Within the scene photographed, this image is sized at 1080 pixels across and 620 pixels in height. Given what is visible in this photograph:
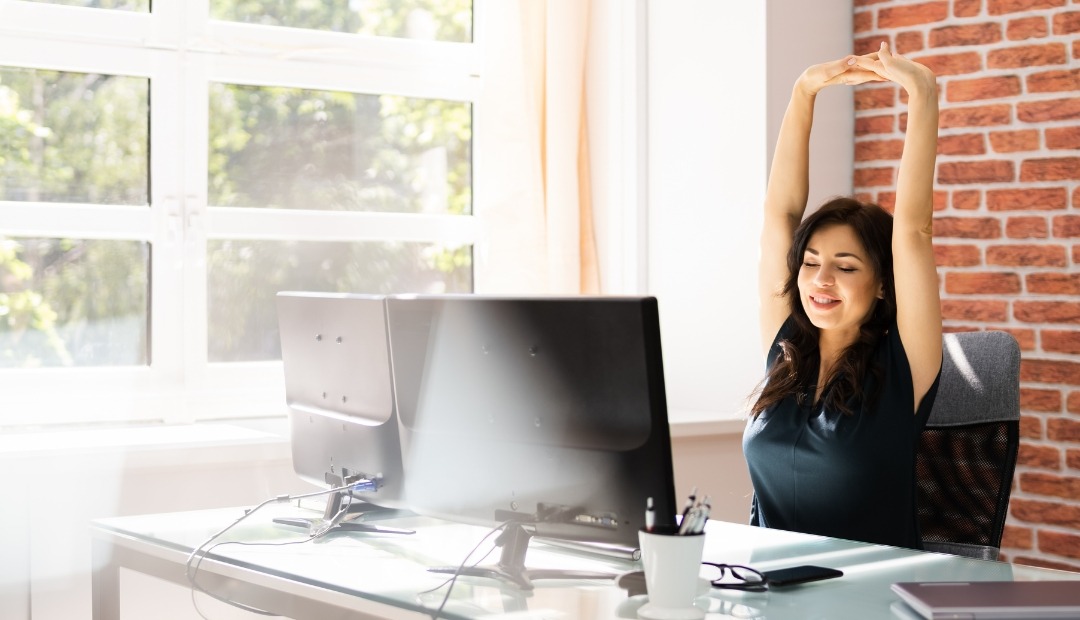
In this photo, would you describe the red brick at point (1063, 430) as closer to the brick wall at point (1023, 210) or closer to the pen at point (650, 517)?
the brick wall at point (1023, 210)

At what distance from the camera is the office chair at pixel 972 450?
215 cm

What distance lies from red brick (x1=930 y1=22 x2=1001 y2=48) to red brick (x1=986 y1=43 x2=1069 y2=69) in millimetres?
42

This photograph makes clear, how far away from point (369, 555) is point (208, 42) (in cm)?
195

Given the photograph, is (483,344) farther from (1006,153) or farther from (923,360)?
(1006,153)

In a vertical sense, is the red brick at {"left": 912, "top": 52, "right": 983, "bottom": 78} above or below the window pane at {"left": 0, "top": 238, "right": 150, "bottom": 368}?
above

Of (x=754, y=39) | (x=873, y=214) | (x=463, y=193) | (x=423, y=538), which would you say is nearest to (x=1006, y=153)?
(x=754, y=39)

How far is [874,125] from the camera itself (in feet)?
11.7

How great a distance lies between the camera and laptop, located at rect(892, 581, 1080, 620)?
1.33 metres

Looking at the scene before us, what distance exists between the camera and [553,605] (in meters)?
1.56

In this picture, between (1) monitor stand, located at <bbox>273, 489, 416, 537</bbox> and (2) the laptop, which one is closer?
(2) the laptop

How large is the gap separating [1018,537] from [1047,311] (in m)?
0.59

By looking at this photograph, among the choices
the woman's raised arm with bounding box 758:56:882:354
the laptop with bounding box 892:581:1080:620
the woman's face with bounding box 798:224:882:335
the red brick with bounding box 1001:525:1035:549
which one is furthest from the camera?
the red brick with bounding box 1001:525:1035:549

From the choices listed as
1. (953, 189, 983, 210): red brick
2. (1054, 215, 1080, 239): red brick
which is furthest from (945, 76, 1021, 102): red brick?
(1054, 215, 1080, 239): red brick

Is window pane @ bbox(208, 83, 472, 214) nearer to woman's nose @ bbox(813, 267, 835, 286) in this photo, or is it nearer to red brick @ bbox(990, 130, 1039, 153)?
red brick @ bbox(990, 130, 1039, 153)
